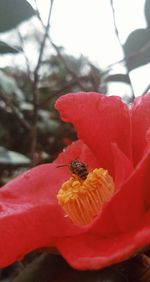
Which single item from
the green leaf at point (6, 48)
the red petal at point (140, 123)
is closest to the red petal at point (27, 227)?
the red petal at point (140, 123)

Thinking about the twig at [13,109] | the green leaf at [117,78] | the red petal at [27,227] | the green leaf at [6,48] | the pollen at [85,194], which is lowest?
the green leaf at [117,78]

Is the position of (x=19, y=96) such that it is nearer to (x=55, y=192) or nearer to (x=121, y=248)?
(x=55, y=192)

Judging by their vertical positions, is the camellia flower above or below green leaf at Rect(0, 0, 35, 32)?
below

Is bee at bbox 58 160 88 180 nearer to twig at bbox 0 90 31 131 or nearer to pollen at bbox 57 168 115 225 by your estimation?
pollen at bbox 57 168 115 225

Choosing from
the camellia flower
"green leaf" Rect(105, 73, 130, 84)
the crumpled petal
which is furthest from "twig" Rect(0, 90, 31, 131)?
the crumpled petal

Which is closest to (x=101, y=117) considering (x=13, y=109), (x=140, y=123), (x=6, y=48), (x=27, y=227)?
(x=140, y=123)

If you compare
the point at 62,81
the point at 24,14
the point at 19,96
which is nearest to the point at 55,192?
the point at 24,14

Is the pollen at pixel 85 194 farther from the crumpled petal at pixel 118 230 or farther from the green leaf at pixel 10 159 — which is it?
the green leaf at pixel 10 159
